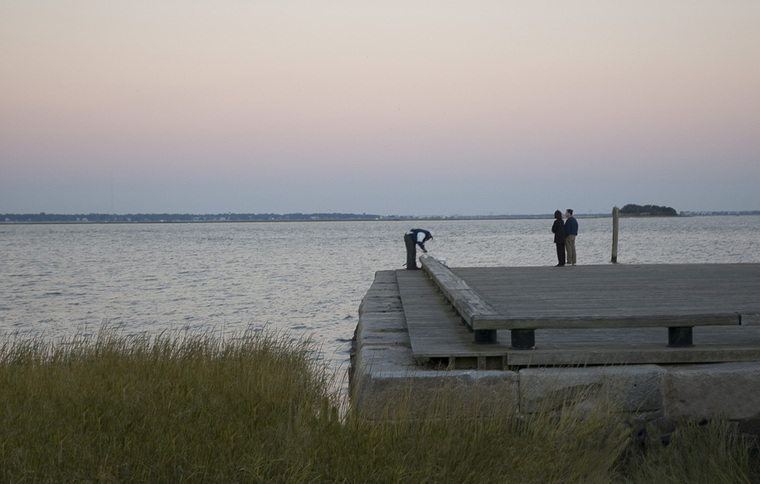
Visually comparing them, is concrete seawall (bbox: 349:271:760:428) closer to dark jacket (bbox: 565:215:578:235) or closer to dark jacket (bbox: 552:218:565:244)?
dark jacket (bbox: 552:218:565:244)

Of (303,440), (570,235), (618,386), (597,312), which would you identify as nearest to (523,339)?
(618,386)

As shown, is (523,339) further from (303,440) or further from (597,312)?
(597,312)

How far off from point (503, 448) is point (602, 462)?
785 millimetres

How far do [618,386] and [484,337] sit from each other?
4.07 ft

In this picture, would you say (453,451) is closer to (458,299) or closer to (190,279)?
(458,299)

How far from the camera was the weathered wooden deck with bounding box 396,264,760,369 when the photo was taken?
6.62 meters

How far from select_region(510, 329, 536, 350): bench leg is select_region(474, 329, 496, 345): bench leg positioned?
0.36 metres

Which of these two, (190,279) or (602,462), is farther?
(190,279)

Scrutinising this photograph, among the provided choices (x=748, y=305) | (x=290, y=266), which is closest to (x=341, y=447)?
(x=748, y=305)

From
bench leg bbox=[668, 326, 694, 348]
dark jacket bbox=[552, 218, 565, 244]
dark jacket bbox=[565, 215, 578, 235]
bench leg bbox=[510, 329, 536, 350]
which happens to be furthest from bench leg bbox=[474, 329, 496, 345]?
dark jacket bbox=[565, 215, 578, 235]

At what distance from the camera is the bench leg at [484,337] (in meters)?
7.10

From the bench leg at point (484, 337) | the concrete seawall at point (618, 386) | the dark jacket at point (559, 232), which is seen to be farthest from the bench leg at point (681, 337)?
the dark jacket at point (559, 232)

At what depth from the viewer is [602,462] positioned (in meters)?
5.60

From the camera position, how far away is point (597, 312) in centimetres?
923
